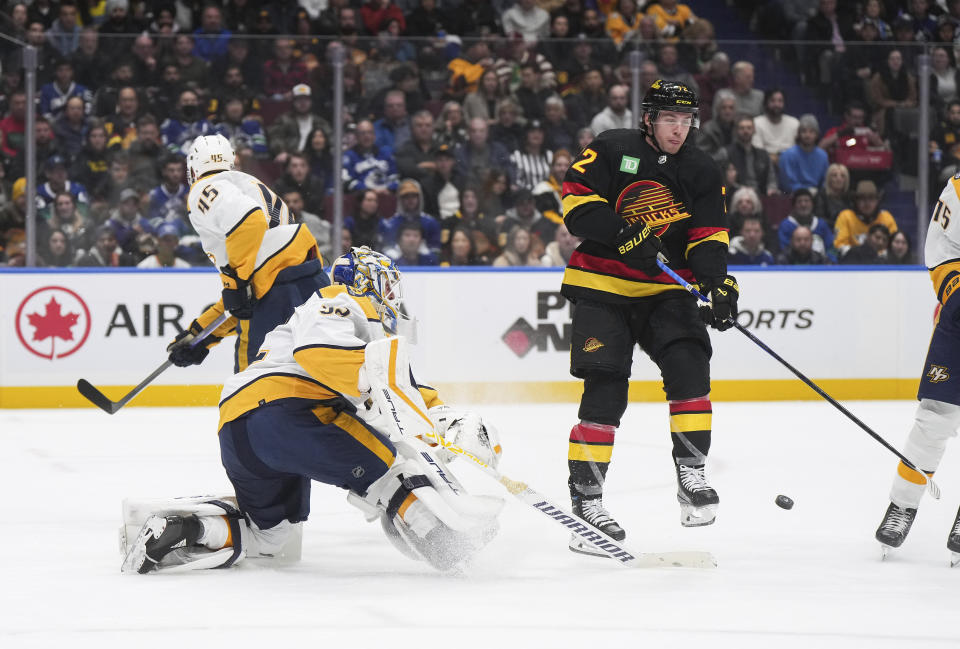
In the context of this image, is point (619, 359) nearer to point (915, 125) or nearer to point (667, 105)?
point (667, 105)

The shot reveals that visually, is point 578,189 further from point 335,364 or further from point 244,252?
point 244,252

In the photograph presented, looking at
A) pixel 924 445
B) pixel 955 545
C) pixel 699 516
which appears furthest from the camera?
pixel 924 445

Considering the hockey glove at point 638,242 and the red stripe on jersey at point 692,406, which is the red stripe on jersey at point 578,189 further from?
the red stripe on jersey at point 692,406

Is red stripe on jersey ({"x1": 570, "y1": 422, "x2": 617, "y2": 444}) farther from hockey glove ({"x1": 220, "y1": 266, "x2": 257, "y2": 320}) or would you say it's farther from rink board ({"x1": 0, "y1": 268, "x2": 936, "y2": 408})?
rink board ({"x1": 0, "y1": 268, "x2": 936, "y2": 408})

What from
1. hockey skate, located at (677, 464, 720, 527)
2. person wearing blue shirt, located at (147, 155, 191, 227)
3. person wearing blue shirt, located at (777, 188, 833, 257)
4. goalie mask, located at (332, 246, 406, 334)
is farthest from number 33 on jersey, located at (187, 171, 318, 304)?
person wearing blue shirt, located at (777, 188, 833, 257)

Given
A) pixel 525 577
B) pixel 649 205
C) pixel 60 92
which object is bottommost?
pixel 525 577

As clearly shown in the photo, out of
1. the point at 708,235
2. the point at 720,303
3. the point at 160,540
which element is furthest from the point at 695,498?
the point at 160,540

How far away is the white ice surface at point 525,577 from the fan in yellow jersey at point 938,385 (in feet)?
0.44

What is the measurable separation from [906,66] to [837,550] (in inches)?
178

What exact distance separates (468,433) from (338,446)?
322 millimetres

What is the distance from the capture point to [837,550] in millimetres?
3584

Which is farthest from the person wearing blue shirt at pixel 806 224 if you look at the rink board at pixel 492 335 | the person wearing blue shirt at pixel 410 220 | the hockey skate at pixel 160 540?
the hockey skate at pixel 160 540

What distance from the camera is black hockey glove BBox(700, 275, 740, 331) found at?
3.48 m

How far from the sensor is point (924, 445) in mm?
3586
